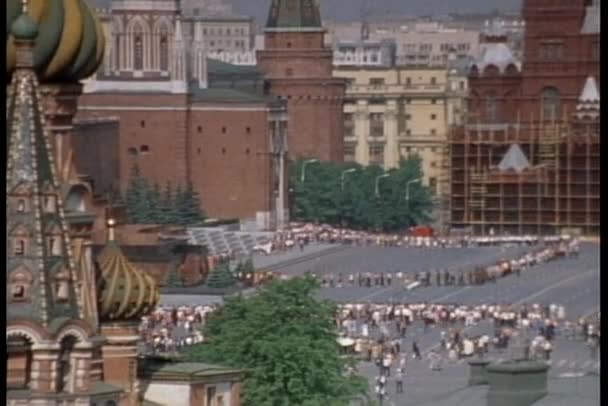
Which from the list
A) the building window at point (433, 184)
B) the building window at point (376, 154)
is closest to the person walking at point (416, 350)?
the building window at point (433, 184)

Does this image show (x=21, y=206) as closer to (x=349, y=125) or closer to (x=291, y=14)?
(x=291, y=14)

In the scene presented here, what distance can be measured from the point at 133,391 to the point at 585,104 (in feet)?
248

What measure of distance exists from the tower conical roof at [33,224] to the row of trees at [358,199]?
253 ft

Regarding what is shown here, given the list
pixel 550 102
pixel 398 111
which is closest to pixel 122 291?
pixel 550 102

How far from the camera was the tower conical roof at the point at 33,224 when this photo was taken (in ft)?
75.1

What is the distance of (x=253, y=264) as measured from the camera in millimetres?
77000

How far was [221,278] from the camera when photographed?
68.2 m

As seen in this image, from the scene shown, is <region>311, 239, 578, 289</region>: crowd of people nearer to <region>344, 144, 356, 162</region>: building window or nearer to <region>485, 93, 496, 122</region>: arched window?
<region>485, 93, 496, 122</region>: arched window

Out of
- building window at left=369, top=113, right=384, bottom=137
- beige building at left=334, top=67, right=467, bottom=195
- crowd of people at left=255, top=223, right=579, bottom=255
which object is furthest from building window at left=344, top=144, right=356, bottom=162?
crowd of people at left=255, top=223, right=579, bottom=255

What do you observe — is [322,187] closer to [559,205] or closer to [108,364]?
[559,205]

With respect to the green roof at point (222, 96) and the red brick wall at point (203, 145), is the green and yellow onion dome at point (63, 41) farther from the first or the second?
the green roof at point (222, 96)

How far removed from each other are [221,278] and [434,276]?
363 inches

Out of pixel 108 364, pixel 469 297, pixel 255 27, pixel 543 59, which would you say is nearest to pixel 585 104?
pixel 543 59

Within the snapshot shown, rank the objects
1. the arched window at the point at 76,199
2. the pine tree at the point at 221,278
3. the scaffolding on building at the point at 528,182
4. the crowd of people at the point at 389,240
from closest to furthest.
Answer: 1. the arched window at the point at 76,199
2. the pine tree at the point at 221,278
3. the crowd of people at the point at 389,240
4. the scaffolding on building at the point at 528,182
